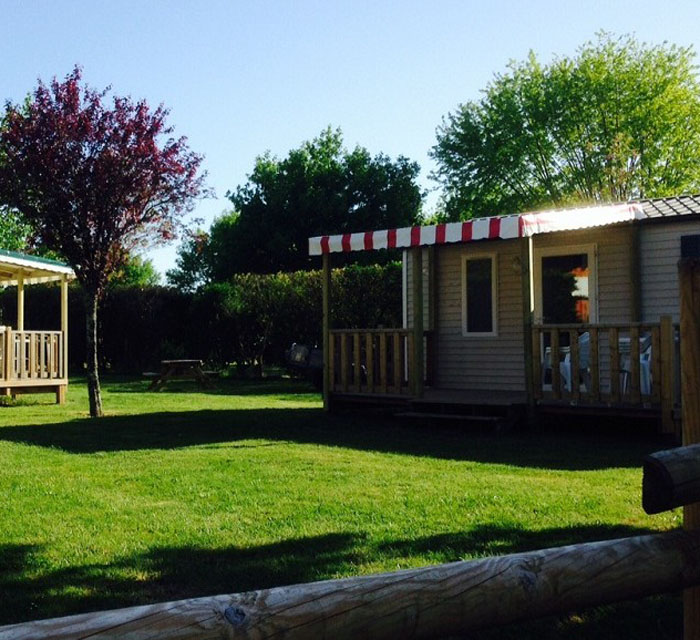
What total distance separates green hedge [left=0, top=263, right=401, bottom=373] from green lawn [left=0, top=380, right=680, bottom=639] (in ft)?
32.9

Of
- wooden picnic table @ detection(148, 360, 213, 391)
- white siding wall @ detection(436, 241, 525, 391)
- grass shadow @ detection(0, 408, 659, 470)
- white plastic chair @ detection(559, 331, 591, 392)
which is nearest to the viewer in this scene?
grass shadow @ detection(0, 408, 659, 470)

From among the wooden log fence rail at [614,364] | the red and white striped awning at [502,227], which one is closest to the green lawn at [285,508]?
the wooden log fence rail at [614,364]

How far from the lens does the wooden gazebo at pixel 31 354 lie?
15.4 m

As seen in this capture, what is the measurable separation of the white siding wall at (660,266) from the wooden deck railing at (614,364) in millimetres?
626

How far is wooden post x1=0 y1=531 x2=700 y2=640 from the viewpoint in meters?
1.52

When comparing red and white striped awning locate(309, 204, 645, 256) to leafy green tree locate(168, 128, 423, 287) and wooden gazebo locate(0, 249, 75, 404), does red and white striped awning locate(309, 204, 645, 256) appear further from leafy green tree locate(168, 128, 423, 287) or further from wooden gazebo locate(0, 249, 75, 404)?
leafy green tree locate(168, 128, 423, 287)

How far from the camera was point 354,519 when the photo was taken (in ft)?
18.0

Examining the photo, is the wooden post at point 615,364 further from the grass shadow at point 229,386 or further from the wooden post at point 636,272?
the grass shadow at point 229,386

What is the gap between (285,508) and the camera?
231 inches

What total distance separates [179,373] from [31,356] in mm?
4226

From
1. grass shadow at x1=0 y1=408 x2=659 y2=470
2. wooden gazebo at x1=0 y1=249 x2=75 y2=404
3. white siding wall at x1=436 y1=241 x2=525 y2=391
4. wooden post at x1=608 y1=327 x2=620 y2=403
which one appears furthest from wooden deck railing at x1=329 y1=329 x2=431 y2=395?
wooden gazebo at x1=0 y1=249 x2=75 y2=404

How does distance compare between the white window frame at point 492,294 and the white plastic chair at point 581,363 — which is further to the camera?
the white window frame at point 492,294

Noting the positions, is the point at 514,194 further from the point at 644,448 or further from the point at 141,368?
the point at 644,448

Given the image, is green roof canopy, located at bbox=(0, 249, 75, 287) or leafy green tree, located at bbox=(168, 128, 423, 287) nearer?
green roof canopy, located at bbox=(0, 249, 75, 287)
